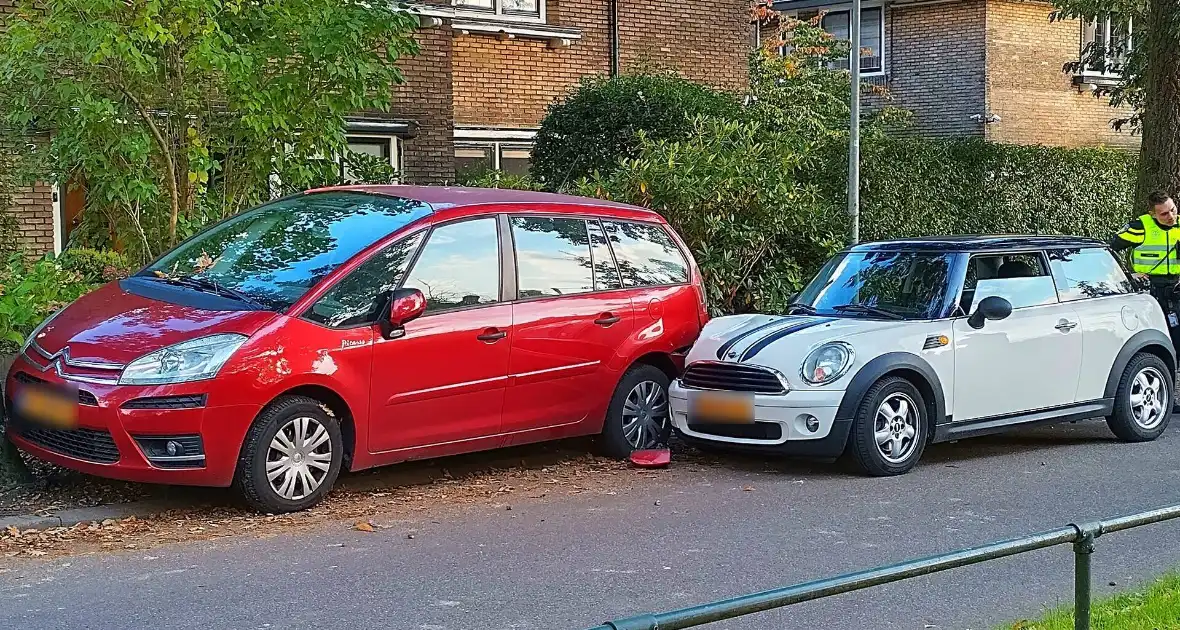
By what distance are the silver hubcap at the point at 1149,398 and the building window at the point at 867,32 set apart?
19351mm

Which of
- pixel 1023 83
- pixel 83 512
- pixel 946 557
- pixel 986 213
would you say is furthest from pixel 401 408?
pixel 1023 83

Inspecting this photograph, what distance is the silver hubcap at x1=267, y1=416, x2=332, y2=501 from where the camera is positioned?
7250 mm

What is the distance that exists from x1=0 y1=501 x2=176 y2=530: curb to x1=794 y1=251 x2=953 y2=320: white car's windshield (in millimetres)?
4758

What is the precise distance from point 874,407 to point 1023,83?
21077 mm

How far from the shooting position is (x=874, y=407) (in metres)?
8.60

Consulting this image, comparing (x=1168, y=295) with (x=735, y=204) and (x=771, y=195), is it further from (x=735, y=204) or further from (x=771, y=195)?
(x=735, y=204)

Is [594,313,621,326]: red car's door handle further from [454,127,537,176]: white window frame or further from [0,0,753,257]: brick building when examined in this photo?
[454,127,537,176]: white window frame

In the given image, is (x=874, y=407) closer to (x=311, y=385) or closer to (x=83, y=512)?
(x=311, y=385)

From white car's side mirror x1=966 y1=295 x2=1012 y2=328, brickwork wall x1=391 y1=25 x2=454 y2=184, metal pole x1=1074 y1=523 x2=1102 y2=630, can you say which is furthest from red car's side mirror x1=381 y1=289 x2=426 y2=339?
brickwork wall x1=391 y1=25 x2=454 y2=184

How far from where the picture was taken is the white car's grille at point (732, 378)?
8656 millimetres

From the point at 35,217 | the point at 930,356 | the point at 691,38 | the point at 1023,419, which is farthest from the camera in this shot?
the point at 691,38

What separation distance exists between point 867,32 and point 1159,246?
1830 cm

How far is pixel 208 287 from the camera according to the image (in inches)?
309

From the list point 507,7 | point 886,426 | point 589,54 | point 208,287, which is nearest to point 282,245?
point 208,287
